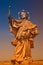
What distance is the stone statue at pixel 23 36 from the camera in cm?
746

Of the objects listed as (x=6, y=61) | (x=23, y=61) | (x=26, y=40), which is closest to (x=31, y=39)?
(x=26, y=40)

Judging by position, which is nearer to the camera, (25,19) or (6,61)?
(25,19)

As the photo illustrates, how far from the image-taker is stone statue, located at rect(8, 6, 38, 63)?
7461 mm

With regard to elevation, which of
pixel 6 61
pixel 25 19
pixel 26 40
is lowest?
pixel 6 61

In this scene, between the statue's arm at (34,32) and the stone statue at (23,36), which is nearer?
the stone statue at (23,36)

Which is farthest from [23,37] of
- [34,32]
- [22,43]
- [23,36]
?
[34,32]

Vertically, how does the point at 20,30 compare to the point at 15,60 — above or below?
above

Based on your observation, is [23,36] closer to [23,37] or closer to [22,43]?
[23,37]

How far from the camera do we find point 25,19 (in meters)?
7.72

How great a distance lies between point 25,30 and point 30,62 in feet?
2.54

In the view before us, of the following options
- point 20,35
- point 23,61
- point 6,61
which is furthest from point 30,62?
point 6,61

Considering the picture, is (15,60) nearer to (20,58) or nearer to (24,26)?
(20,58)

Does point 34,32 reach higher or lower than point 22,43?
higher

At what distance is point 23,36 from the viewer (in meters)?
7.50
